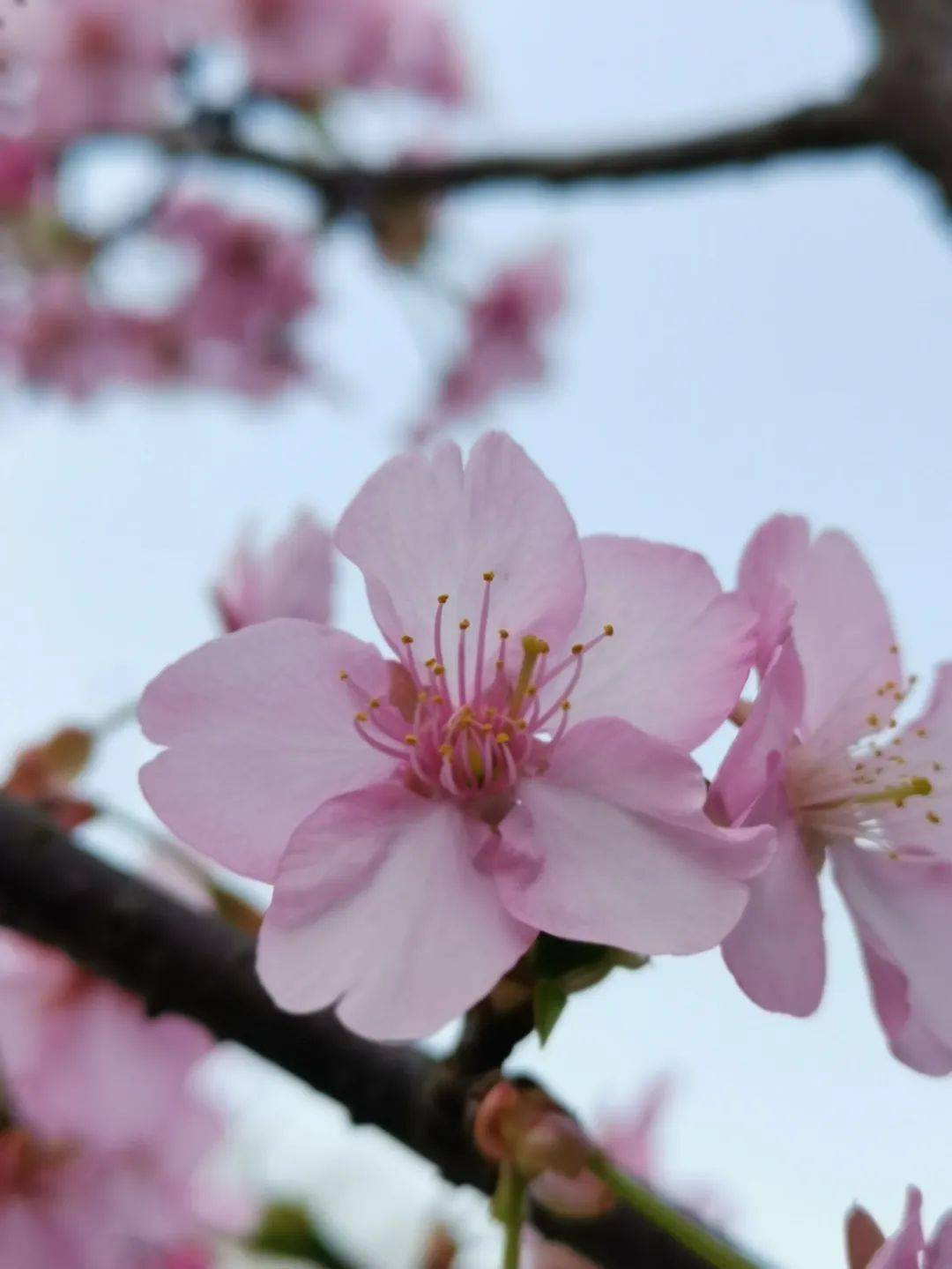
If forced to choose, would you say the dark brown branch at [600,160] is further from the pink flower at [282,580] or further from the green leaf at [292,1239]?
the green leaf at [292,1239]

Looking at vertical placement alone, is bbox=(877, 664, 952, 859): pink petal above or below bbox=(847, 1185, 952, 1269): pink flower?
above

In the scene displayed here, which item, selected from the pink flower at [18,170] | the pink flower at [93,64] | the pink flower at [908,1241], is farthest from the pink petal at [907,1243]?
the pink flower at [18,170]

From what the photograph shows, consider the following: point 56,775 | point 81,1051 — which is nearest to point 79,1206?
point 81,1051

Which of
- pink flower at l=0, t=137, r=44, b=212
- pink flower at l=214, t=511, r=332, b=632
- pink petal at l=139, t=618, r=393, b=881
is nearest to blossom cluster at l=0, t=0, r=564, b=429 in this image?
pink flower at l=0, t=137, r=44, b=212

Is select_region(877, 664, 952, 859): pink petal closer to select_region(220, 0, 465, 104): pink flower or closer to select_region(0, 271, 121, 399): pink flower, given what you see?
select_region(220, 0, 465, 104): pink flower

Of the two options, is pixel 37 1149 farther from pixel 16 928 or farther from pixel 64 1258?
pixel 16 928

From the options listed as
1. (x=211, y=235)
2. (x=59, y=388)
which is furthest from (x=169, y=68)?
(x=59, y=388)
